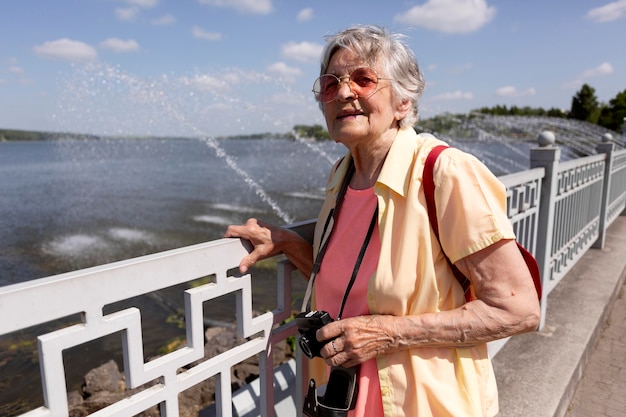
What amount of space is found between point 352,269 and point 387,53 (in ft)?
2.61

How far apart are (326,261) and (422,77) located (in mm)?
805

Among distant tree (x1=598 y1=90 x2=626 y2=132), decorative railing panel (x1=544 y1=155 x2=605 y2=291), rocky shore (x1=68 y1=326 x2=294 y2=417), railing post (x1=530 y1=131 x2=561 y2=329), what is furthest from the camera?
distant tree (x1=598 y1=90 x2=626 y2=132)

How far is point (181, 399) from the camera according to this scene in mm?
4207

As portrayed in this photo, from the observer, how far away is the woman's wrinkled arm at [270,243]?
5.86 ft

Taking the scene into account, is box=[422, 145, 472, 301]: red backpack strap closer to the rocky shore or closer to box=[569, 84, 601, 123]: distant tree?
the rocky shore

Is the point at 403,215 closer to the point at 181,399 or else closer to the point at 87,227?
the point at 181,399

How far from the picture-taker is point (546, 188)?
12.3ft

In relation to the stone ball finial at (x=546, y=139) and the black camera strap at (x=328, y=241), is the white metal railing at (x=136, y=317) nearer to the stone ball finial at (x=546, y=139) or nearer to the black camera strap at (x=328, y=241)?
the black camera strap at (x=328, y=241)

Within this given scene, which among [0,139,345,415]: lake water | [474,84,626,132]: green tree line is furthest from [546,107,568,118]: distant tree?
[0,139,345,415]: lake water

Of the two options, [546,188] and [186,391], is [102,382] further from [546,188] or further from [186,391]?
[546,188]

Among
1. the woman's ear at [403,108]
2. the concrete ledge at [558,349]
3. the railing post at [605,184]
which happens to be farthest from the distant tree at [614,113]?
the woman's ear at [403,108]

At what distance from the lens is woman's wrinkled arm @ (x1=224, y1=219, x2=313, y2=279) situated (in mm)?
1787

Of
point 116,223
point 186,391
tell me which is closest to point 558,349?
point 186,391

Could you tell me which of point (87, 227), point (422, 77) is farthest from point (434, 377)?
point (87, 227)
